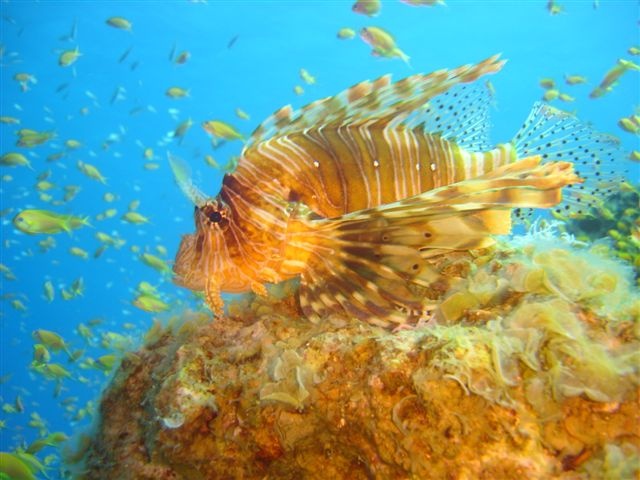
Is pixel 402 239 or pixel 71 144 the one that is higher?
pixel 402 239

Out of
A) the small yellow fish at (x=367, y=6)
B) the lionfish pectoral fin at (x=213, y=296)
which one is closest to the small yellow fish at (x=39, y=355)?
the lionfish pectoral fin at (x=213, y=296)

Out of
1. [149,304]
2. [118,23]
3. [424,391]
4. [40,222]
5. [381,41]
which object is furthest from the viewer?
[118,23]

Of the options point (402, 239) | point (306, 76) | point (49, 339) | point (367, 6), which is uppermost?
point (367, 6)

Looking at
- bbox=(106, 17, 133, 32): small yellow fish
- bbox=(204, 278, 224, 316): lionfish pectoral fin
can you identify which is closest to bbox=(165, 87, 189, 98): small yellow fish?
bbox=(106, 17, 133, 32): small yellow fish

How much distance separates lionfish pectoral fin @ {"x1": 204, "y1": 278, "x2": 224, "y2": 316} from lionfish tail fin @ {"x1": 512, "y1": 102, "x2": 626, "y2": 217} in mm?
2393

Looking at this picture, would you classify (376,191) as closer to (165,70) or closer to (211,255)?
(211,255)

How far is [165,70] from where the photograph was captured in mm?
54938

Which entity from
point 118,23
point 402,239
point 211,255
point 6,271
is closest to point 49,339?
point 211,255

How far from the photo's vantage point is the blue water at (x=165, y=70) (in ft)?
130

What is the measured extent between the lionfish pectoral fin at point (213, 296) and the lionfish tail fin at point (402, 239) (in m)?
0.51

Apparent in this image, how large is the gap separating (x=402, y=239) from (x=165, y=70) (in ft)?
198

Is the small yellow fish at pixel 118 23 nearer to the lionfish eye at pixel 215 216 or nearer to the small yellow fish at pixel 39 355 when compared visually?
the small yellow fish at pixel 39 355

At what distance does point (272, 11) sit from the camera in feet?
133

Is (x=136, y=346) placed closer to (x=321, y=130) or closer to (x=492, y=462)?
(x=321, y=130)
